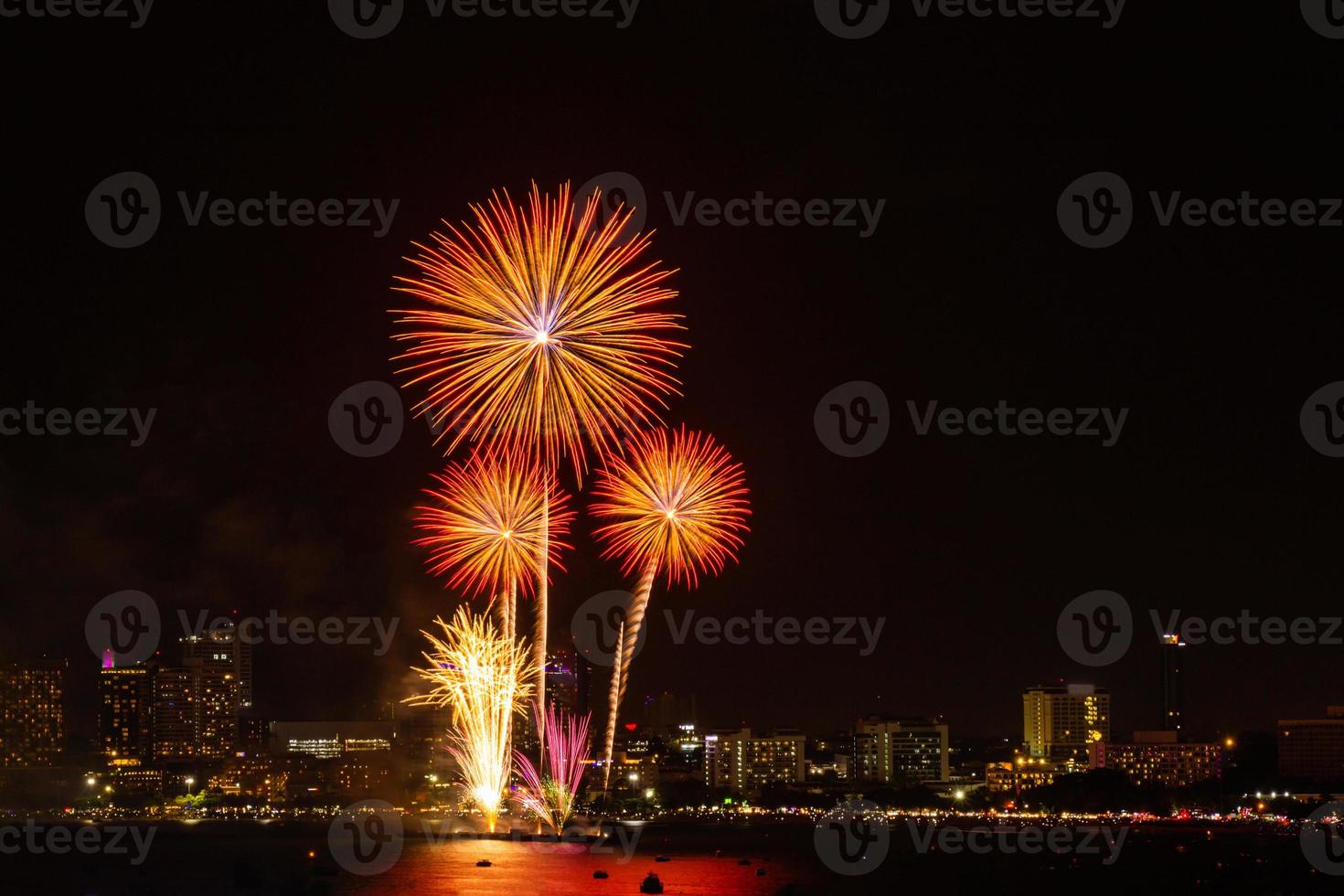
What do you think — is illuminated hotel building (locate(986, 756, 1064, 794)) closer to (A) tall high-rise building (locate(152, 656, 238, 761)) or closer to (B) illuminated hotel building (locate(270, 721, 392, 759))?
(B) illuminated hotel building (locate(270, 721, 392, 759))

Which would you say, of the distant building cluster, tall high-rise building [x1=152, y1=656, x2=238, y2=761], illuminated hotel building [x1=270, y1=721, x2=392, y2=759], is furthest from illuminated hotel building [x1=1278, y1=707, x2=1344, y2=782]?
tall high-rise building [x1=152, y1=656, x2=238, y2=761]

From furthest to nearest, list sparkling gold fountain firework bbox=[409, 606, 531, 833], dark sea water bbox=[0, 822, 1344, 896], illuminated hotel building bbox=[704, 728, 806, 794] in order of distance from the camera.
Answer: illuminated hotel building bbox=[704, 728, 806, 794], dark sea water bbox=[0, 822, 1344, 896], sparkling gold fountain firework bbox=[409, 606, 531, 833]

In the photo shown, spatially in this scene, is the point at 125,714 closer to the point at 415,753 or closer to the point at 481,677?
the point at 415,753

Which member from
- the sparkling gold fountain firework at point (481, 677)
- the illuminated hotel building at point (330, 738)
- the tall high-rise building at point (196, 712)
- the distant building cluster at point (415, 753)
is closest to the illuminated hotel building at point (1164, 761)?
the distant building cluster at point (415, 753)

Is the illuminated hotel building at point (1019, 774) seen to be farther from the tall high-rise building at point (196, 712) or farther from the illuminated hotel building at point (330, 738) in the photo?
the tall high-rise building at point (196, 712)

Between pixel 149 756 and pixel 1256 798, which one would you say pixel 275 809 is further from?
pixel 1256 798
